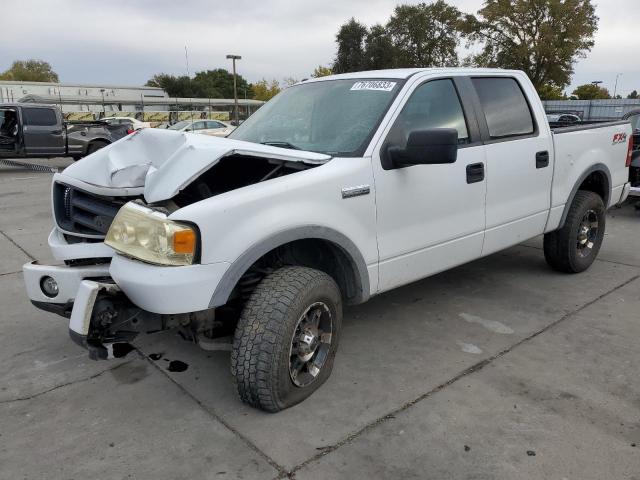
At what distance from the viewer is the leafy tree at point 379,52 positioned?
5028 cm

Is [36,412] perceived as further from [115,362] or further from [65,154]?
[65,154]

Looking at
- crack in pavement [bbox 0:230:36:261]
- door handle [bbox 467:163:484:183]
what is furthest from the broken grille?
crack in pavement [bbox 0:230:36:261]

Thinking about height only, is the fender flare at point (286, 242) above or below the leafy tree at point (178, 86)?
below

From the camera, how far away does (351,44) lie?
5188 centimetres

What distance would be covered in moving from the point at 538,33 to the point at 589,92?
3299 cm

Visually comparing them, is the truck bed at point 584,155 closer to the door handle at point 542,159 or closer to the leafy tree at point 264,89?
the door handle at point 542,159

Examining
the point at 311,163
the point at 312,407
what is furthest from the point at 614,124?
the point at 312,407

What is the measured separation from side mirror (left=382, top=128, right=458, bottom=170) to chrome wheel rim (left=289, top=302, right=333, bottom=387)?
38.8 inches

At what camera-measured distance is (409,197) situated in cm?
333

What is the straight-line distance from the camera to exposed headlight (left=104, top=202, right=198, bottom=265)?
2.44m

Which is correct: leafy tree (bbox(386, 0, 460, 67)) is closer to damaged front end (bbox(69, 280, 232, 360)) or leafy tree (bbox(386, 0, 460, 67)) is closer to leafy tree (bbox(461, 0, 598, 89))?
leafy tree (bbox(461, 0, 598, 89))

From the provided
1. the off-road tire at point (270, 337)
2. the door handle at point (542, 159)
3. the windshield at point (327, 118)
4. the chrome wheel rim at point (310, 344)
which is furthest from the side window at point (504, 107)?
the off-road tire at point (270, 337)

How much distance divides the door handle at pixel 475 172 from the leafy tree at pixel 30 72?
300ft

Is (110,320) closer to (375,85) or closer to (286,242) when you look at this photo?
(286,242)
